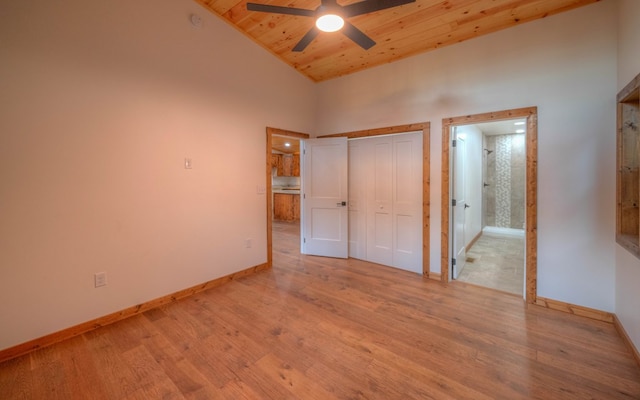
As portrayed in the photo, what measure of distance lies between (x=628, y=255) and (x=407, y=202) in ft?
6.92

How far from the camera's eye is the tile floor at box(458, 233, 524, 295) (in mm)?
3363

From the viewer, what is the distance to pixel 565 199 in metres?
2.60

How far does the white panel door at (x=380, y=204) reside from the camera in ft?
13.0

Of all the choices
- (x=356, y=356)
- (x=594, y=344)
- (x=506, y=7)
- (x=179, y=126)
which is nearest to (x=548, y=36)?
(x=506, y=7)

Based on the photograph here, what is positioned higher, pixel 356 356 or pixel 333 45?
pixel 333 45

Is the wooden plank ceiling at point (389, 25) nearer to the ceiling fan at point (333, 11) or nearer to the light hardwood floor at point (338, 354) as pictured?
Answer: the ceiling fan at point (333, 11)

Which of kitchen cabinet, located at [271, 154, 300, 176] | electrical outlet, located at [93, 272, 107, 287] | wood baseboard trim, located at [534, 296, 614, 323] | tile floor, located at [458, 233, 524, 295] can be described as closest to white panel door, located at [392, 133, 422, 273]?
tile floor, located at [458, 233, 524, 295]

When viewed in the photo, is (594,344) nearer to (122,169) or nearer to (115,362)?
(115,362)

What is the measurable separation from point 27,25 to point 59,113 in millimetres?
678

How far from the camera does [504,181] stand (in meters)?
6.50

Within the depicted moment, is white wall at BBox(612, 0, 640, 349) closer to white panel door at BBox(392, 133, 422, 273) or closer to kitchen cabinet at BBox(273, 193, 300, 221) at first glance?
white panel door at BBox(392, 133, 422, 273)

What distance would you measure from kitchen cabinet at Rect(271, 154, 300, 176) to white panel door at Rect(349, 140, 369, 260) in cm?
486

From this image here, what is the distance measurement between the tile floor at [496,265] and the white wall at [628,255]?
911mm

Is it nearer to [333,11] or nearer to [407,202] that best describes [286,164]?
[407,202]
